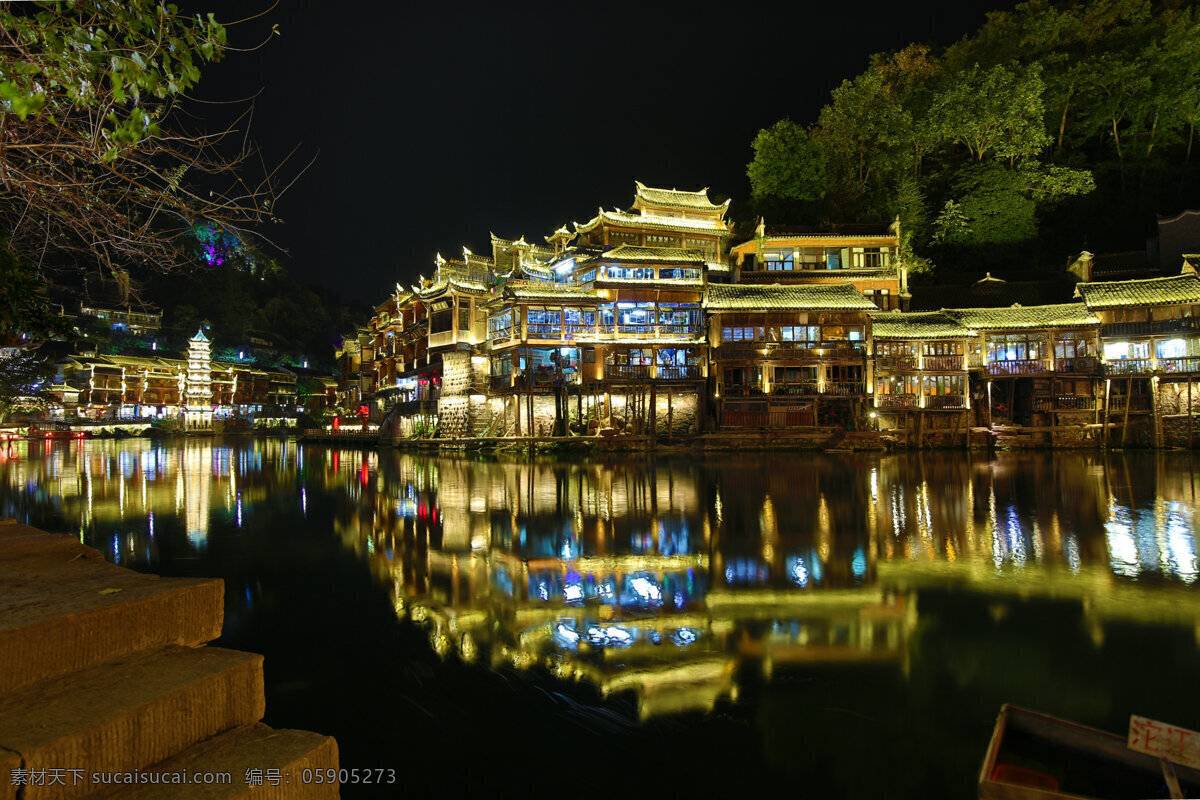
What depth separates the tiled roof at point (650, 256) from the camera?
3744 centimetres

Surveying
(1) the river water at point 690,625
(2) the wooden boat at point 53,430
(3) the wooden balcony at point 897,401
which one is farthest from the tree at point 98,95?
(2) the wooden boat at point 53,430

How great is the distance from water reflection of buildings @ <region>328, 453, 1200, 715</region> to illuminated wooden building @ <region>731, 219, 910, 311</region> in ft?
76.1

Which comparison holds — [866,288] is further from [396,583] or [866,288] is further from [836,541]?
[396,583]

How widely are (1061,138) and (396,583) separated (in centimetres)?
5660

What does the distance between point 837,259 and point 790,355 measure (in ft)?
38.4

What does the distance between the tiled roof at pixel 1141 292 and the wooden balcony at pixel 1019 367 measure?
4.08 m

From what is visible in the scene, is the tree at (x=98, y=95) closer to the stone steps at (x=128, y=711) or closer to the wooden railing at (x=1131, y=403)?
the stone steps at (x=128, y=711)

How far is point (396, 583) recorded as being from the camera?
964 centimetres

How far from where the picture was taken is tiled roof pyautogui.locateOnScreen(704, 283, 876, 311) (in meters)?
35.8

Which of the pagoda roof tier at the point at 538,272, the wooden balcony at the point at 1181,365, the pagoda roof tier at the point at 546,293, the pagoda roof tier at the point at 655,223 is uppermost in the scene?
the pagoda roof tier at the point at 655,223

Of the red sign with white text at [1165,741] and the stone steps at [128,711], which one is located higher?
Answer: the stone steps at [128,711]

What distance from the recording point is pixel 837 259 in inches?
1692

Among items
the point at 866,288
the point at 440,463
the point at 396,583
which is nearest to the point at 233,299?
the point at 440,463

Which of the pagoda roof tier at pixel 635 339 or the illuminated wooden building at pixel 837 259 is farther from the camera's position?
the illuminated wooden building at pixel 837 259
